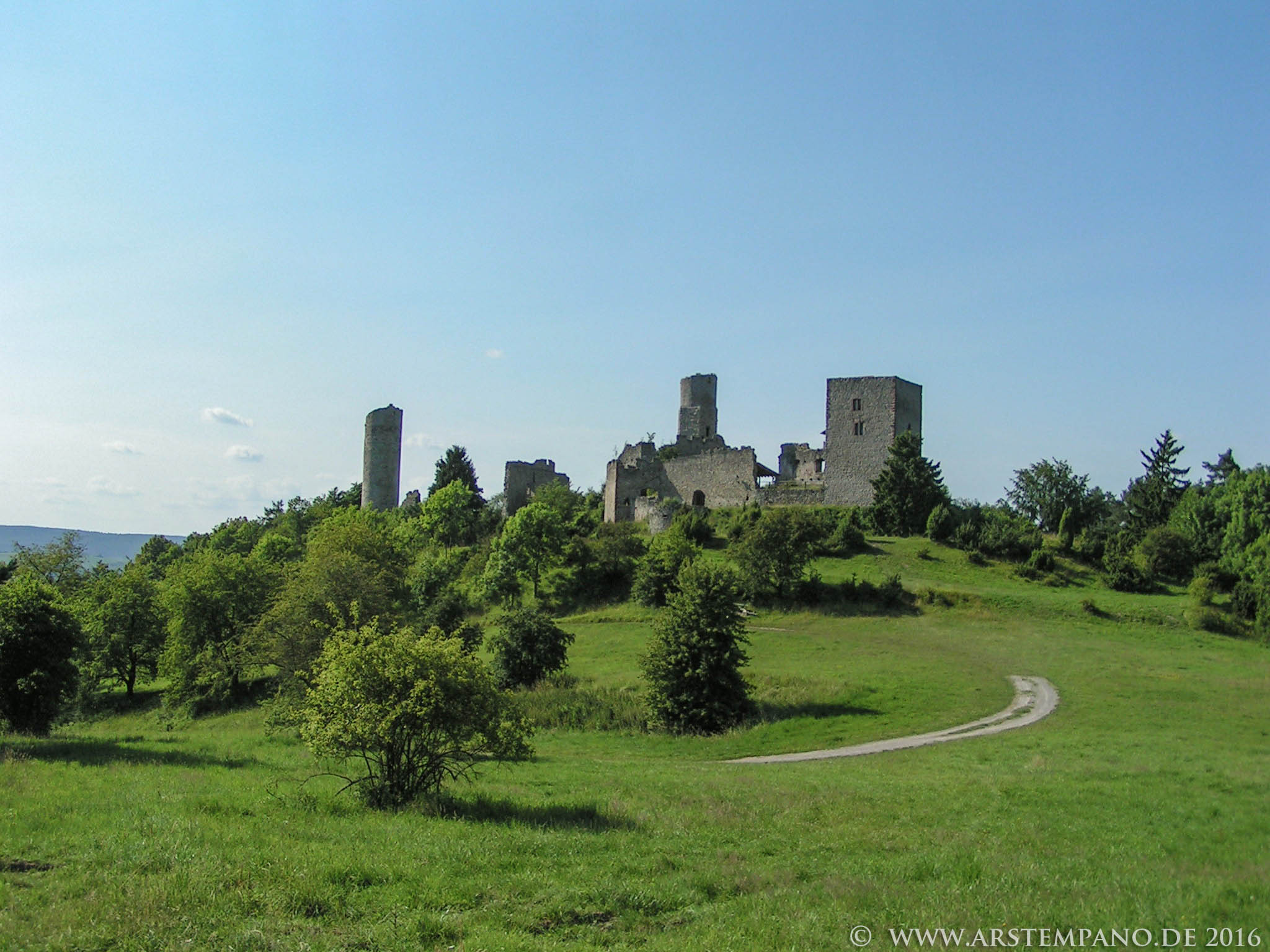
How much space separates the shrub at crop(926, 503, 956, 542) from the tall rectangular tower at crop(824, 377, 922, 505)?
22.6 ft

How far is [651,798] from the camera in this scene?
1459 cm

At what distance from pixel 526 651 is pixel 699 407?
1785 inches

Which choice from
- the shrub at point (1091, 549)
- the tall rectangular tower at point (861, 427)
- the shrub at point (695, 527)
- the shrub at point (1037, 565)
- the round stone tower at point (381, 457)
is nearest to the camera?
the shrub at point (1037, 565)

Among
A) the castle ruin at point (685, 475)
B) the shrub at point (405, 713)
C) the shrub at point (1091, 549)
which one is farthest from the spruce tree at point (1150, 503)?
the shrub at point (405, 713)

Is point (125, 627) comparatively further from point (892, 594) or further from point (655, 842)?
point (655, 842)

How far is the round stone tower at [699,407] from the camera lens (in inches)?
3059

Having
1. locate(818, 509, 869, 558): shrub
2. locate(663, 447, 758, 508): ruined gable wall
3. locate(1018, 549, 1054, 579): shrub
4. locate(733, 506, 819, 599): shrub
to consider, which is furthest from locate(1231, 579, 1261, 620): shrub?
locate(663, 447, 758, 508): ruined gable wall

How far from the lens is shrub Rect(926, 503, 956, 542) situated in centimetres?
5331

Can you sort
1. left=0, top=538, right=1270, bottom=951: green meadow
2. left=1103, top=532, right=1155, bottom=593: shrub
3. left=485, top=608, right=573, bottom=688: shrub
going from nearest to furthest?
left=0, top=538, right=1270, bottom=951: green meadow, left=485, top=608, right=573, bottom=688: shrub, left=1103, top=532, right=1155, bottom=593: shrub

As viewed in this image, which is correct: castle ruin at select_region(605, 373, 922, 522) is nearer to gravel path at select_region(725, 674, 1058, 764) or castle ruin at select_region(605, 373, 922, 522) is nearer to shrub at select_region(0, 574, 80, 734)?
gravel path at select_region(725, 674, 1058, 764)

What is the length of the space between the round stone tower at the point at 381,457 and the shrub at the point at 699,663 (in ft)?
193

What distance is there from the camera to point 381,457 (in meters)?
84.6

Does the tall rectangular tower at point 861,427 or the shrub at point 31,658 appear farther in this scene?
the tall rectangular tower at point 861,427

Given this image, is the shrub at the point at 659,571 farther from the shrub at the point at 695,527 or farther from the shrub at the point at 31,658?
the shrub at the point at 31,658
